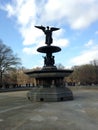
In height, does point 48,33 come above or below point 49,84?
above

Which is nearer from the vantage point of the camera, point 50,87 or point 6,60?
point 50,87

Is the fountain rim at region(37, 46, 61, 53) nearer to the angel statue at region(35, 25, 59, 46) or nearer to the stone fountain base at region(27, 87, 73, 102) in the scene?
the angel statue at region(35, 25, 59, 46)

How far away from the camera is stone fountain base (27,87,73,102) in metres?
26.6

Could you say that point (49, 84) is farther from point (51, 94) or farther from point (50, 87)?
point (51, 94)

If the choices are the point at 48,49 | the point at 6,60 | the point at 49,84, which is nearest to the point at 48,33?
the point at 48,49

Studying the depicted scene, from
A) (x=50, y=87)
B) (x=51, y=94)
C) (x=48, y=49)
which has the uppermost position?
(x=48, y=49)

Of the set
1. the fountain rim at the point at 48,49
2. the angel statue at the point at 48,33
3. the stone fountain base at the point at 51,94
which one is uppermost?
the angel statue at the point at 48,33

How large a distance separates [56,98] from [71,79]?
8305 cm

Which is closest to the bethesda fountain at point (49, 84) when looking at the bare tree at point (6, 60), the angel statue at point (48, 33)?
the angel statue at point (48, 33)

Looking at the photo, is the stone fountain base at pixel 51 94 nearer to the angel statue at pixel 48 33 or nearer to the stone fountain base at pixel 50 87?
the stone fountain base at pixel 50 87

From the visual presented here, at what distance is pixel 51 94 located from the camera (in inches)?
1054

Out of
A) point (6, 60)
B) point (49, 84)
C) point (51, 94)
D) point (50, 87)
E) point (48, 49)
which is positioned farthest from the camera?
point (6, 60)

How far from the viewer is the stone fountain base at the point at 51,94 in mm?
26562

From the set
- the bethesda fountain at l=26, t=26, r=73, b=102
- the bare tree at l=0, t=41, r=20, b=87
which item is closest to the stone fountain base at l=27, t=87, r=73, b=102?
the bethesda fountain at l=26, t=26, r=73, b=102
